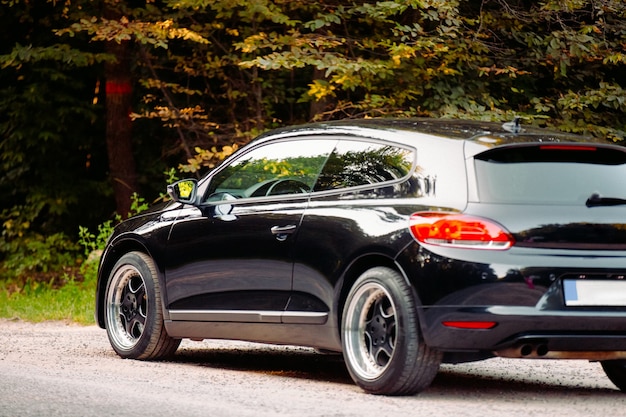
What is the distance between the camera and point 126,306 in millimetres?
9367

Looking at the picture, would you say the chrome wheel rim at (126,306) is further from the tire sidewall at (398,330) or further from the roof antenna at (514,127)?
the roof antenna at (514,127)

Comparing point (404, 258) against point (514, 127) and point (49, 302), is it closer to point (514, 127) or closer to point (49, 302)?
point (514, 127)

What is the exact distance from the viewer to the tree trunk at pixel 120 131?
1941 cm

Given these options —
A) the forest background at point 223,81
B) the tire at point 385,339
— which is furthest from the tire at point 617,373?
the forest background at point 223,81

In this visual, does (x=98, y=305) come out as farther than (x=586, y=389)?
Yes

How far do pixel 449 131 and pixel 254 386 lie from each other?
1.94 m

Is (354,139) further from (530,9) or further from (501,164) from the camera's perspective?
(530,9)

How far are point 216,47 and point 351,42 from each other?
301cm

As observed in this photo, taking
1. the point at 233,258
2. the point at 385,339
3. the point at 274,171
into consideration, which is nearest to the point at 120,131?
the point at 274,171

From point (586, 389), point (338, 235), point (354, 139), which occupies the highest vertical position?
point (354, 139)

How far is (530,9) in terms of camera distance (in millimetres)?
15594

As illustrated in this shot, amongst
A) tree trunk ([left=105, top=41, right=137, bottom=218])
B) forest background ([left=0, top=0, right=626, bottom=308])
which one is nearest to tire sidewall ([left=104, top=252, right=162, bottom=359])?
forest background ([left=0, top=0, right=626, bottom=308])

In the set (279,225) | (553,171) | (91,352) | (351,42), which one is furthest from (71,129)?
(553,171)

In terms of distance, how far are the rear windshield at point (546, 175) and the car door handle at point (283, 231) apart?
1.40 m
